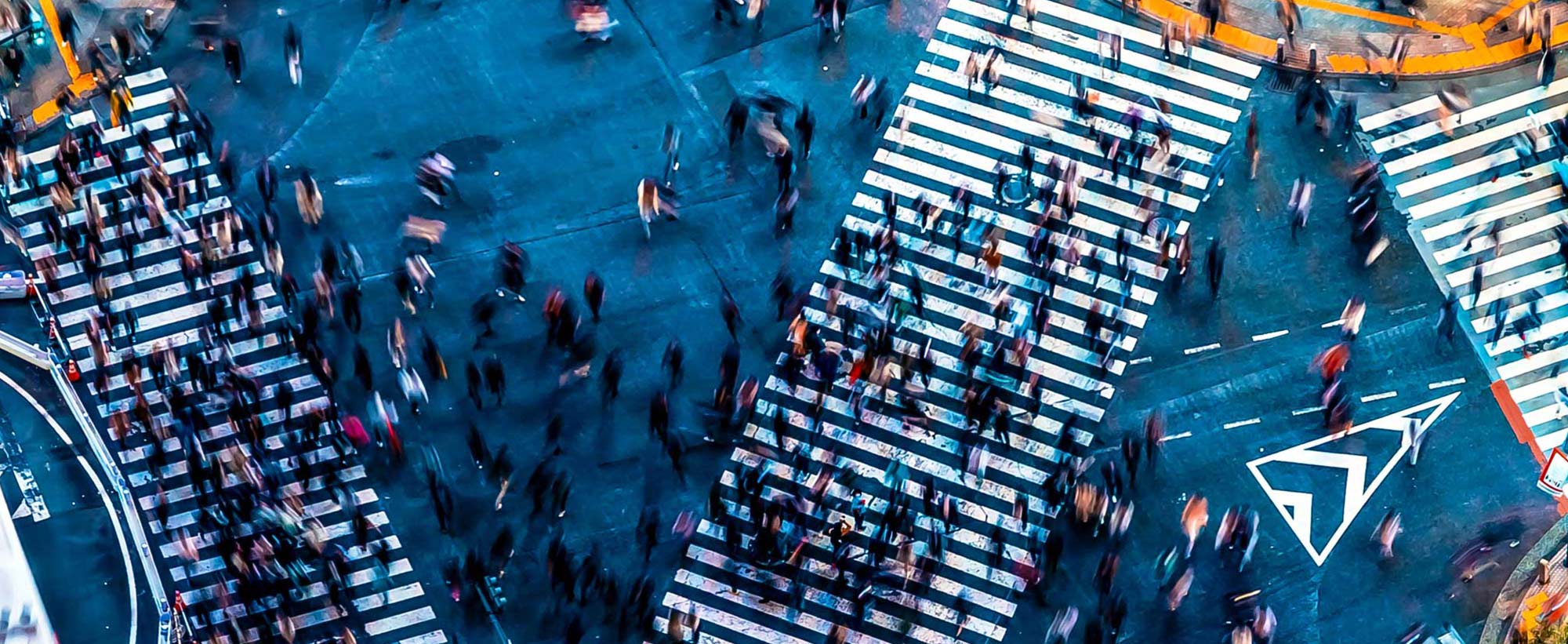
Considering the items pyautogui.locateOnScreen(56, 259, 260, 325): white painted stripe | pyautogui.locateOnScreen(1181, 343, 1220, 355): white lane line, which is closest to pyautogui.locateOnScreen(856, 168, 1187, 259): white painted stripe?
pyautogui.locateOnScreen(1181, 343, 1220, 355): white lane line

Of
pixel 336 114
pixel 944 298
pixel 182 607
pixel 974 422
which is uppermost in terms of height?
pixel 336 114

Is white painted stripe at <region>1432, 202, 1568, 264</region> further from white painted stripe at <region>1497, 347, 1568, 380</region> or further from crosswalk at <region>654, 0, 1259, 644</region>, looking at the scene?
crosswalk at <region>654, 0, 1259, 644</region>

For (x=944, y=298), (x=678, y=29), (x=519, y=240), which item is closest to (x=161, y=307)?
(x=519, y=240)

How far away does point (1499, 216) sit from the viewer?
51.3 m

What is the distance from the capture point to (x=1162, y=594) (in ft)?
157

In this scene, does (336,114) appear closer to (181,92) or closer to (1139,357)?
(181,92)

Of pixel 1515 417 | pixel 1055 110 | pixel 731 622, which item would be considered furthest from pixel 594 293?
pixel 1515 417

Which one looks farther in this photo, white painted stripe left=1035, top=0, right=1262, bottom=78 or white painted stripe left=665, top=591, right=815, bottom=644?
white painted stripe left=1035, top=0, right=1262, bottom=78

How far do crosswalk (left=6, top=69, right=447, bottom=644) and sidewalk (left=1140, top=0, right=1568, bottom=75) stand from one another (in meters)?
22.6

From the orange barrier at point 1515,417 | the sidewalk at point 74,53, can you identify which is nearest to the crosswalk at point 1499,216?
the orange barrier at point 1515,417

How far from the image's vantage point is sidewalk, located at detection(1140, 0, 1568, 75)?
173 feet

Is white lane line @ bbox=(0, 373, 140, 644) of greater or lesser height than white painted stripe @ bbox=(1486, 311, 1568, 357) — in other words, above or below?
below

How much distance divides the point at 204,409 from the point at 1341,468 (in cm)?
2589

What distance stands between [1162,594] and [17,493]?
2586cm
